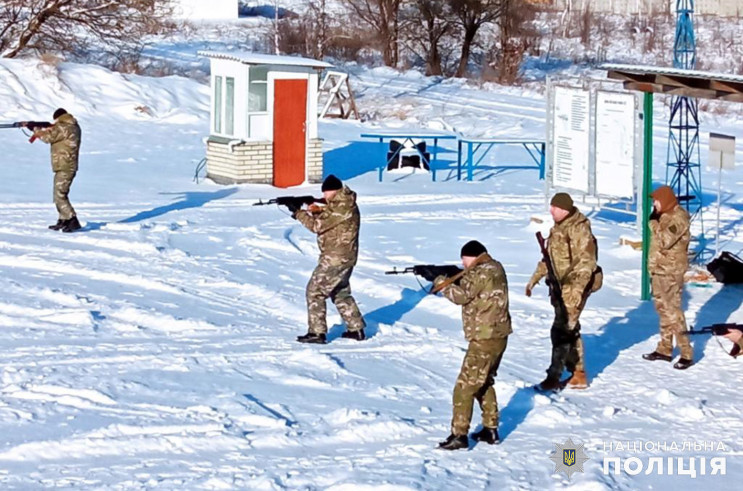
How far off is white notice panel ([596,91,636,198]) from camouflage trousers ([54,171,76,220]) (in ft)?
22.9

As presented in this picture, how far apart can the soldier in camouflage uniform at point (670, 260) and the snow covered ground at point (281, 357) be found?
44 cm

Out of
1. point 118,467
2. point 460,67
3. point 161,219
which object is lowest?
point 118,467

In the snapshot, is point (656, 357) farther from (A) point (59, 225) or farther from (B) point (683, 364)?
(A) point (59, 225)

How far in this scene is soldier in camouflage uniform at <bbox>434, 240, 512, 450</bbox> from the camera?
8828 millimetres

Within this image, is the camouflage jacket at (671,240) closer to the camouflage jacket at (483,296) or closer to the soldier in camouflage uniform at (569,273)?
the soldier in camouflage uniform at (569,273)

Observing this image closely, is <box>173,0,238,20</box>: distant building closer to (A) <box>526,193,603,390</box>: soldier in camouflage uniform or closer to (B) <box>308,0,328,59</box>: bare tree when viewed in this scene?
(B) <box>308,0,328,59</box>: bare tree

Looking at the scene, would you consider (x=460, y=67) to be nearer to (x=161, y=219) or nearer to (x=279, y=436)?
(x=161, y=219)

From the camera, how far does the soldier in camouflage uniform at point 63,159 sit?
16.8m

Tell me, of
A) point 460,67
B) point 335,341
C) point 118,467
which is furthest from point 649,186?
point 460,67

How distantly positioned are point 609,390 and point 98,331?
4.87 metres

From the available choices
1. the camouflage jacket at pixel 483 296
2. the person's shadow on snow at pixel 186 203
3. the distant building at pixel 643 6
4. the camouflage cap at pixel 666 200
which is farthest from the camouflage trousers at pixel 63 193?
the distant building at pixel 643 6

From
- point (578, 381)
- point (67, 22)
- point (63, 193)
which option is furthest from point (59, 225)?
point (67, 22)

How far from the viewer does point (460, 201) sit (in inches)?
818

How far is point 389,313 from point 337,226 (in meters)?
1.95
